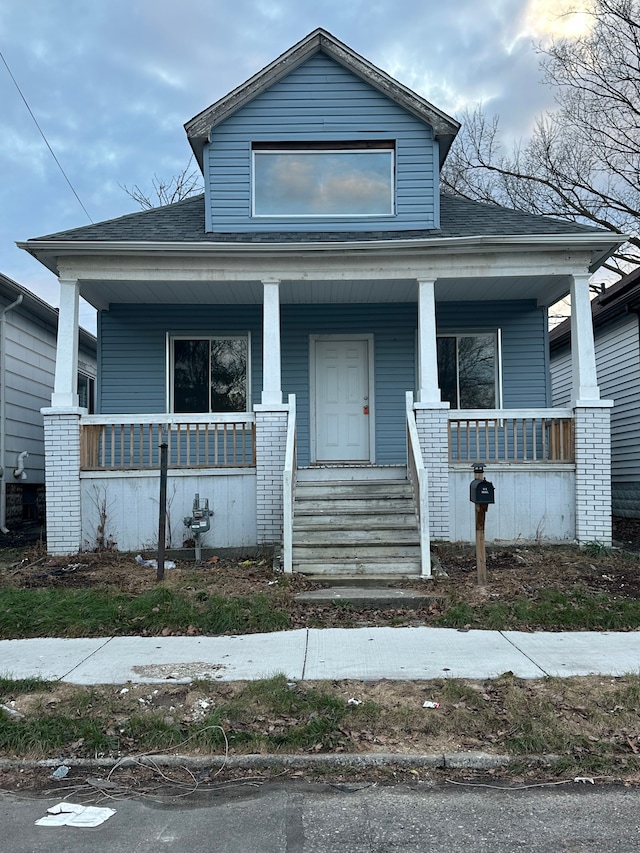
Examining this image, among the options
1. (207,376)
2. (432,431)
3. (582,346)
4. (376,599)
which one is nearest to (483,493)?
(376,599)

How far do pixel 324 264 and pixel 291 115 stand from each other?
116 inches

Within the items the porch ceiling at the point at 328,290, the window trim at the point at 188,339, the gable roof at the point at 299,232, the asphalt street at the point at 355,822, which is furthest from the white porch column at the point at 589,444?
the asphalt street at the point at 355,822

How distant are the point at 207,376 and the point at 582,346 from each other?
5.81 m

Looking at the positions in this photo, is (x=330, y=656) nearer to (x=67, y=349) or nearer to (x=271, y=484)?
(x=271, y=484)

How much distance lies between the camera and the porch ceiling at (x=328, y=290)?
10055 millimetres

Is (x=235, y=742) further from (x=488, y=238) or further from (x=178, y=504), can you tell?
(x=488, y=238)

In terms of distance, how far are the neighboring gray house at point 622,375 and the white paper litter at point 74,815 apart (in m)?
12.2

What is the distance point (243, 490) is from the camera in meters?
9.42

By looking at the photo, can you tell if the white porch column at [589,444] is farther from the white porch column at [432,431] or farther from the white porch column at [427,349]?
the white porch column at [427,349]

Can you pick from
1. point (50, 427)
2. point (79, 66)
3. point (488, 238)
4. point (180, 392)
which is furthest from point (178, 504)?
point (79, 66)

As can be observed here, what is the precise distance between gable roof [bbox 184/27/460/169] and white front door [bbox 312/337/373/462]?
357 centimetres

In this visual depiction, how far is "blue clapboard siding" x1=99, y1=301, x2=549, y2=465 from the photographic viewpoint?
11414 millimetres

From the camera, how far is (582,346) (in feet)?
31.0

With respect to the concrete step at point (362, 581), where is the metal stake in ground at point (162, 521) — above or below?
above
